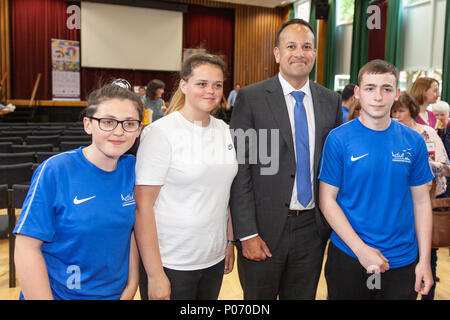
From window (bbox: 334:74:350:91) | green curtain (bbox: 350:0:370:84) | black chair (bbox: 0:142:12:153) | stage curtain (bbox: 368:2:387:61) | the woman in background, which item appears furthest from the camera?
window (bbox: 334:74:350:91)

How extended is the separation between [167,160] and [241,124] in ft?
1.60

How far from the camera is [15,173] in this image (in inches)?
131

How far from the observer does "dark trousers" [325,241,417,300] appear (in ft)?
5.16

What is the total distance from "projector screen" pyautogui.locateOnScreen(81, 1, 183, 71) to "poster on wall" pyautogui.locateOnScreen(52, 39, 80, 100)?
40 centimetres

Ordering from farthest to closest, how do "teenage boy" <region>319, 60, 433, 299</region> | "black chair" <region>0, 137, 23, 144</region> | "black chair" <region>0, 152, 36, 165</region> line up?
"black chair" <region>0, 137, 23, 144</region> < "black chair" <region>0, 152, 36, 165</region> < "teenage boy" <region>319, 60, 433, 299</region>

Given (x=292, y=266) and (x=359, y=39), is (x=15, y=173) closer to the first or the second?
(x=292, y=266)

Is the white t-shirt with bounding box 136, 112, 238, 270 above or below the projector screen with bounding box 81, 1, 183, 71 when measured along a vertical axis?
below

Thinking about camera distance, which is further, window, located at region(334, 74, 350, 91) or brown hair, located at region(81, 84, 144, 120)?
window, located at region(334, 74, 350, 91)

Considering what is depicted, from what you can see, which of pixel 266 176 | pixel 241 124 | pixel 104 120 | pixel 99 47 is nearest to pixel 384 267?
pixel 266 176

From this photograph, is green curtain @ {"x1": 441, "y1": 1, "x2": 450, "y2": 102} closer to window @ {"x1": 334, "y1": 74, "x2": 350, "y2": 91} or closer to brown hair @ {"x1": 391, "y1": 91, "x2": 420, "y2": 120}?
window @ {"x1": 334, "y1": 74, "x2": 350, "y2": 91}

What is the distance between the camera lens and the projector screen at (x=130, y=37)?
503 inches

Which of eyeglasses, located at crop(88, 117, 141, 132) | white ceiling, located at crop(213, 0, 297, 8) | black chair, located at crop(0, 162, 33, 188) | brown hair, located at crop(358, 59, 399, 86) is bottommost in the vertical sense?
black chair, located at crop(0, 162, 33, 188)

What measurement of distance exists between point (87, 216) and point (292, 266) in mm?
1038

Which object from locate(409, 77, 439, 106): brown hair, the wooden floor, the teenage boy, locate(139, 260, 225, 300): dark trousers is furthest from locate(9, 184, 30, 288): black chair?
locate(409, 77, 439, 106): brown hair
